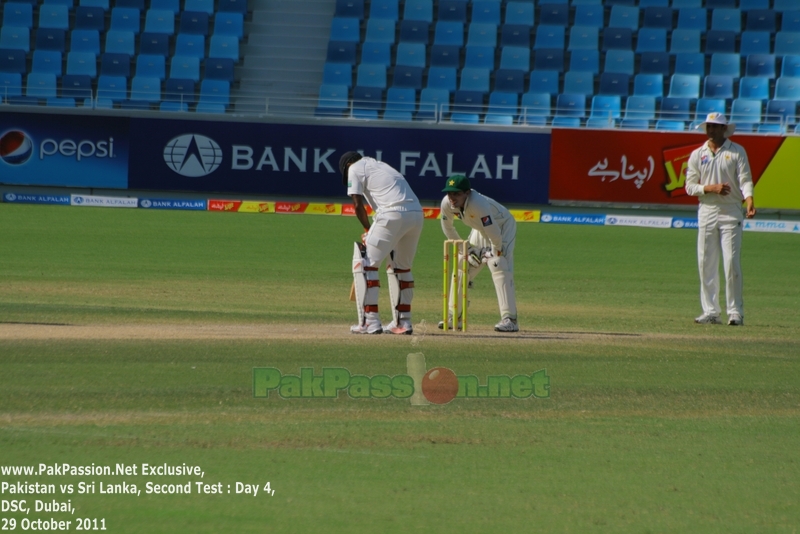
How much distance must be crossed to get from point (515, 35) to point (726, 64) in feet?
18.4

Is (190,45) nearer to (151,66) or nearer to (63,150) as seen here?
(151,66)

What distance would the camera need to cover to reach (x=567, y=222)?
977 inches

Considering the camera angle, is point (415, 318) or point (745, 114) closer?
point (415, 318)

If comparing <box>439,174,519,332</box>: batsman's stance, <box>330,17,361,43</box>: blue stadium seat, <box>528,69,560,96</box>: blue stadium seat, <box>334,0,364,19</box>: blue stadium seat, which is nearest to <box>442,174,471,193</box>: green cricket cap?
<box>439,174,519,332</box>: batsman's stance

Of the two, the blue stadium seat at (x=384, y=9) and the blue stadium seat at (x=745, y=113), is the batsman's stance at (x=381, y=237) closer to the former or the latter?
the blue stadium seat at (x=745, y=113)

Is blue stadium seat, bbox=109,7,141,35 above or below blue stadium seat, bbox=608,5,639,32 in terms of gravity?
below

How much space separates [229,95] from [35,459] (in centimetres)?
2279

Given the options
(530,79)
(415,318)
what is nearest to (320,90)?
(530,79)

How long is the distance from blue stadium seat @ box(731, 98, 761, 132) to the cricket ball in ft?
65.8

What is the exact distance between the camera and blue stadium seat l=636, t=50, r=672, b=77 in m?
28.9

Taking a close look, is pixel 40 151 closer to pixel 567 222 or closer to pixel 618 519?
pixel 567 222

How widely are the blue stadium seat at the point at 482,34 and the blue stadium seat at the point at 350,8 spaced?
3058mm

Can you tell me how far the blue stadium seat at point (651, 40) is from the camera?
29453 millimetres

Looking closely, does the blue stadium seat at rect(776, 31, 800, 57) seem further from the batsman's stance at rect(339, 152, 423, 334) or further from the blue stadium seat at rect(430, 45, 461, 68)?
the batsman's stance at rect(339, 152, 423, 334)
